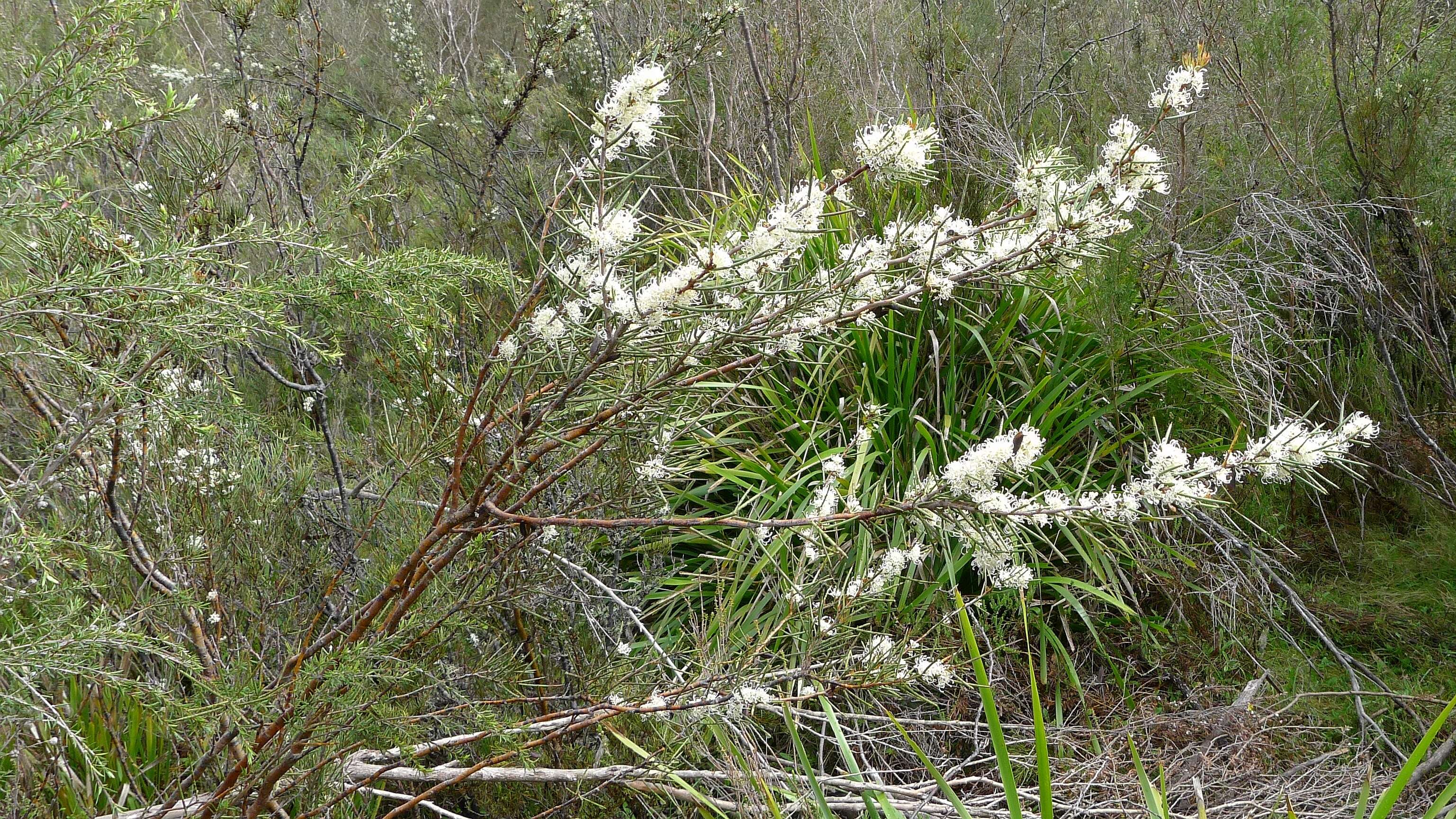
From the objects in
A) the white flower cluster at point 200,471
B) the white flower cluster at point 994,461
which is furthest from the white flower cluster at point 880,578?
the white flower cluster at point 200,471

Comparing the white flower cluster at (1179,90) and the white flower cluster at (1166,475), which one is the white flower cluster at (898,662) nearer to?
the white flower cluster at (1166,475)

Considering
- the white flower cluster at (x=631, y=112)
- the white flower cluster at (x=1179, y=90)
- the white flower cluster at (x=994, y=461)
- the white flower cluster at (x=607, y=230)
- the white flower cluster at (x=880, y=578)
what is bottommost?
the white flower cluster at (x=880, y=578)

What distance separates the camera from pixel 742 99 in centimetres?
477

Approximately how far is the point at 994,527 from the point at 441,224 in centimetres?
386

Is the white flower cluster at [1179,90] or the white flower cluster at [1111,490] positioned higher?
the white flower cluster at [1179,90]

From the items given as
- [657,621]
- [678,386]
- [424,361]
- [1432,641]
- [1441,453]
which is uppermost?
[424,361]

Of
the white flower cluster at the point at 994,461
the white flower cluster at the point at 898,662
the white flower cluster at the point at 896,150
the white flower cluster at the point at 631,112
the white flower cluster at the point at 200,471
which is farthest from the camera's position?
the white flower cluster at the point at 200,471

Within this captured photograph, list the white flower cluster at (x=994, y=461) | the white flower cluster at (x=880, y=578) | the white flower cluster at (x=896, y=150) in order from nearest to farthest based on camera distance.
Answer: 1. the white flower cluster at (x=994, y=461)
2. the white flower cluster at (x=896, y=150)
3. the white flower cluster at (x=880, y=578)

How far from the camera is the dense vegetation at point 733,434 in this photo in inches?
52.1

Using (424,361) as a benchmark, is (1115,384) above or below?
below

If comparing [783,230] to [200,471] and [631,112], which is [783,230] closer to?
[631,112]

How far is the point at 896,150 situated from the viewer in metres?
1.31

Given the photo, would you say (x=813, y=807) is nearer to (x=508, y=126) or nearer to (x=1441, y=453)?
(x=508, y=126)

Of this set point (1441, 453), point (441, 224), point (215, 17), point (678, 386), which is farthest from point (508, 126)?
point (215, 17)
